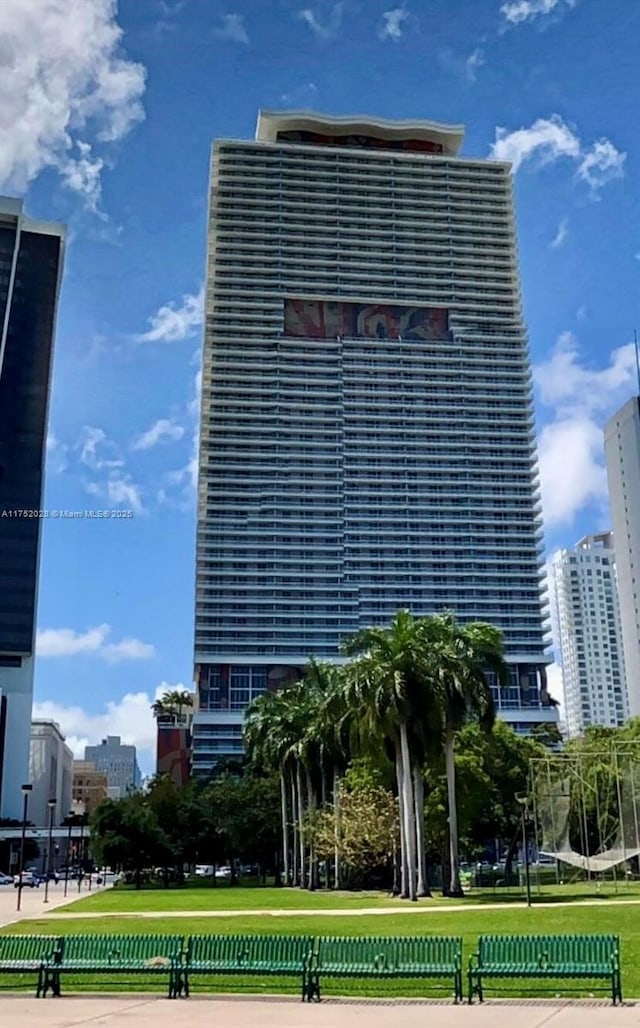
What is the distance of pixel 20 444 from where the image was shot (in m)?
165

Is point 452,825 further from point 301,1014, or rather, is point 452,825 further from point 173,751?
point 173,751

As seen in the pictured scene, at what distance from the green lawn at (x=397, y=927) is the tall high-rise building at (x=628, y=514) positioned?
423ft

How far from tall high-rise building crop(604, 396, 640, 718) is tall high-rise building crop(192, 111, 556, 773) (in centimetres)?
1650

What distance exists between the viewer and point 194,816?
267 feet

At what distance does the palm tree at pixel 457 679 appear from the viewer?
45438mm

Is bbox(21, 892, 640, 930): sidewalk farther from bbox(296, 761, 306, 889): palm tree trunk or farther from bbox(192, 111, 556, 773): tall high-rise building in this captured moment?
bbox(192, 111, 556, 773): tall high-rise building

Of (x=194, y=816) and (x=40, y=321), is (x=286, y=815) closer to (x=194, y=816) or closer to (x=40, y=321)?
(x=194, y=816)

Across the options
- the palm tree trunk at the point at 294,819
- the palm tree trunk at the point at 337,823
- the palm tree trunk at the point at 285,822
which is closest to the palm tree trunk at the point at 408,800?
the palm tree trunk at the point at 337,823

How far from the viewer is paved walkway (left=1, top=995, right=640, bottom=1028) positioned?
13.0 m

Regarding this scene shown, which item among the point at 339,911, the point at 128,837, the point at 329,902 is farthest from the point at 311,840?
the point at 339,911

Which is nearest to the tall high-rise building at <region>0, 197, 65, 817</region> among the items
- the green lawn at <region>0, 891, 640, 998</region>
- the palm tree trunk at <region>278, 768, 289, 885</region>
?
the palm tree trunk at <region>278, 768, 289, 885</region>

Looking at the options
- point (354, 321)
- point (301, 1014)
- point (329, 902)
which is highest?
point (354, 321)

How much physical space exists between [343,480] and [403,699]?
5430 inches

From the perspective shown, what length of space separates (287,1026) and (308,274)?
194153 millimetres
